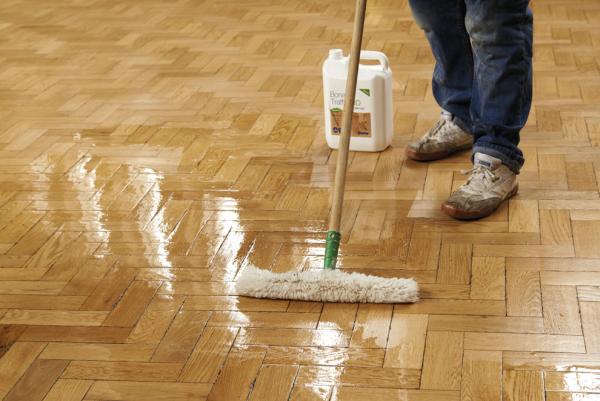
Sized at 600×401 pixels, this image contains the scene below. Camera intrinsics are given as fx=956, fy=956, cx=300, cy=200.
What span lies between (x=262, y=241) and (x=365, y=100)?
2.34 ft

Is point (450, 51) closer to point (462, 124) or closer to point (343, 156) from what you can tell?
point (462, 124)

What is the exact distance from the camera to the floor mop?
210 cm

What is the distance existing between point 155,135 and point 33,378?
148cm

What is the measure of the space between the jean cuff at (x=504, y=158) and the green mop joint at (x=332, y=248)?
59cm

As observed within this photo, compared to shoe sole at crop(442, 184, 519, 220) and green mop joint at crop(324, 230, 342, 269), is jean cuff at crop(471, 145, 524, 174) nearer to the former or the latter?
shoe sole at crop(442, 184, 519, 220)

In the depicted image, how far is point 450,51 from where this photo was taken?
9.07 ft

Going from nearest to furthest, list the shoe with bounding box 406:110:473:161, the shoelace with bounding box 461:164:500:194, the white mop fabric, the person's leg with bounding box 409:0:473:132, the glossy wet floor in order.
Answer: the glossy wet floor → the white mop fabric → the shoelace with bounding box 461:164:500:194 → the person's leg with bounding box 409:0:473:132 → the shoe with bounding box 406:110:473:161

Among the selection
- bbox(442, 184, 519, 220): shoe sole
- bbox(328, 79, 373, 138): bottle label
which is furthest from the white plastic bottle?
bbox(442, 184, 519, 220): shoe sole

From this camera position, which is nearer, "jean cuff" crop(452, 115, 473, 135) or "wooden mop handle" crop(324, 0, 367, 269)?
"wooden mop handle" crop(324, 0, 367, 269)

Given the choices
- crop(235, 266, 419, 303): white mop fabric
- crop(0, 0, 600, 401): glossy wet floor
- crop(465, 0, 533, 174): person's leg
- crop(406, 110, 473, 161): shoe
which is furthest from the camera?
crop(406, 110, 473, 161): shoe

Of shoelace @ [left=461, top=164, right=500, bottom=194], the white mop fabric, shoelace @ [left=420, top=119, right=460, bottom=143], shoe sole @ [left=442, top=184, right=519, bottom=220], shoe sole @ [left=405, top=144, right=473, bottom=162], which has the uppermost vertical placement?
the white mop fabric

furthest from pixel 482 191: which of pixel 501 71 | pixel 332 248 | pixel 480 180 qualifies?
pixel 332 248

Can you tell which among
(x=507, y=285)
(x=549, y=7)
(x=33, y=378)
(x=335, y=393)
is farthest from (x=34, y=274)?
(x=549, y=7)

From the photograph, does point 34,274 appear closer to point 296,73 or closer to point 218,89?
point 218,89
